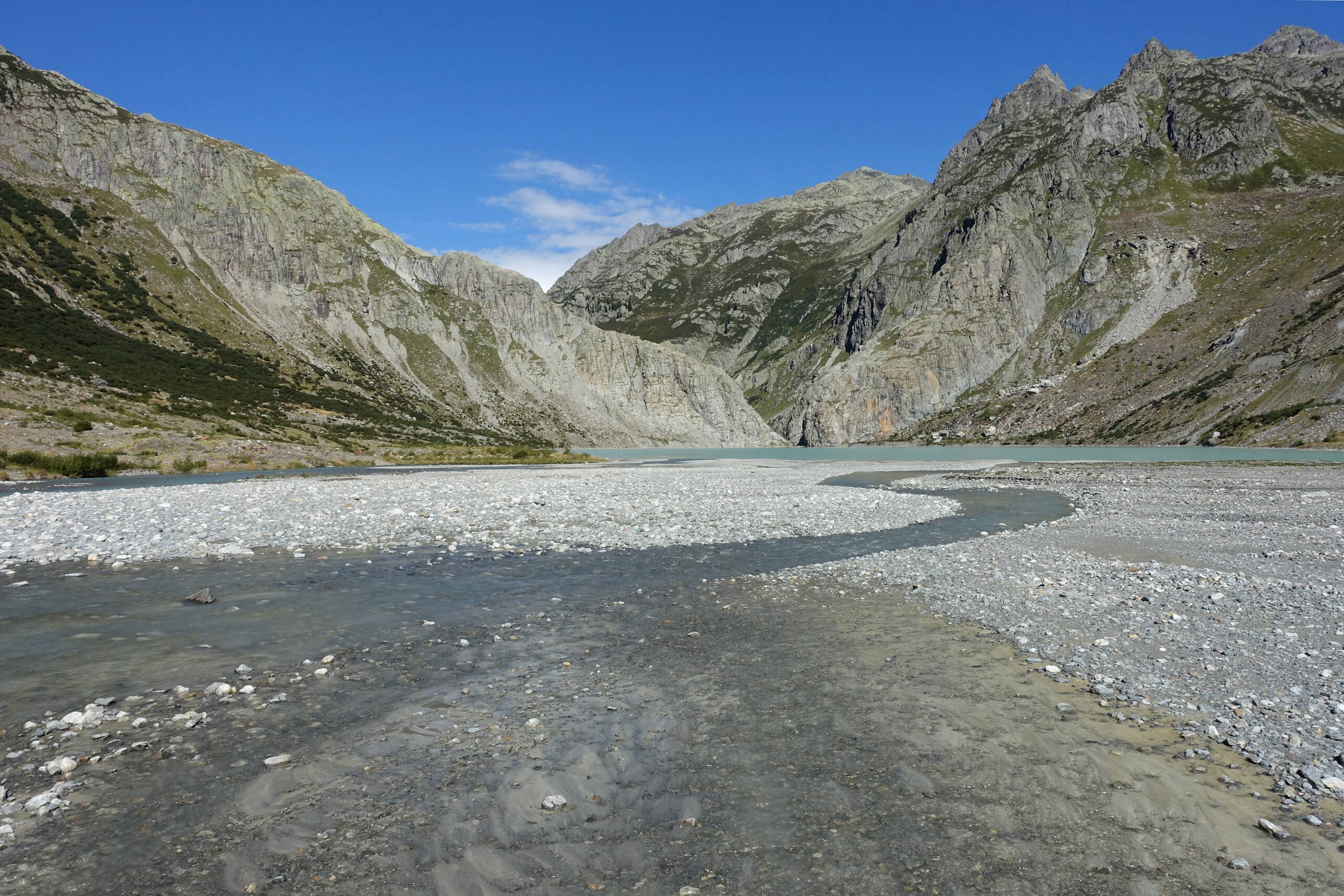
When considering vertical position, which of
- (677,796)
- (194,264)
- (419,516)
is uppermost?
(194,264)

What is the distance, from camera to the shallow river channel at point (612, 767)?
6270 millimetres

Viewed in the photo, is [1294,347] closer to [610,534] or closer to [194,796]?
[610,534]

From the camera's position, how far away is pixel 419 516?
31.5 metres

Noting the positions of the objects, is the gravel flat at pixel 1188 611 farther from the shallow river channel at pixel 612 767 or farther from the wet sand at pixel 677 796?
the wet sand at pixel 677 796

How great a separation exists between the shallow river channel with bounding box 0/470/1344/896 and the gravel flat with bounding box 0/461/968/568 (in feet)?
30.1

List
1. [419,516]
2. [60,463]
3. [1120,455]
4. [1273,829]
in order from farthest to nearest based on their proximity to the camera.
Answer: [1120,455], [60,463], [419,516], [1273,829]

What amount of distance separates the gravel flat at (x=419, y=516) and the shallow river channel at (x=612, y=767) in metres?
9.18

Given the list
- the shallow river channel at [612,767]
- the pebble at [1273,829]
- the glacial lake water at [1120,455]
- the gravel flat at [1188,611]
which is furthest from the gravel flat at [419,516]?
the glacial lake water at [1120,455]

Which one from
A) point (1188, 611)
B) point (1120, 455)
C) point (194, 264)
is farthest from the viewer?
point (194, 264)

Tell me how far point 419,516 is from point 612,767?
84.0ft

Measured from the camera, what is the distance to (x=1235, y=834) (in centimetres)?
673

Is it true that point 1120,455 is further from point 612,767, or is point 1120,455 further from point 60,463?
point 60,463

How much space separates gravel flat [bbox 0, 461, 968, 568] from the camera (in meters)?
24.1

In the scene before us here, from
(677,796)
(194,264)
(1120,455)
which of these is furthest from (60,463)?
(194,264)
